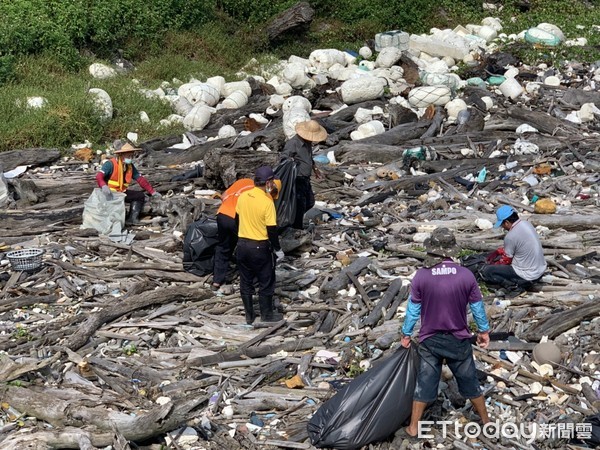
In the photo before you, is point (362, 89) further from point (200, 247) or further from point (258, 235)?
point (258, 235)

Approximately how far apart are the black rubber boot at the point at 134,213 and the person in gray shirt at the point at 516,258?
481 cm

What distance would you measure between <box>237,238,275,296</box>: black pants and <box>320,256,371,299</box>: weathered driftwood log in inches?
35.6

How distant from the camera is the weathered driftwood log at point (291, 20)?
21.3 m

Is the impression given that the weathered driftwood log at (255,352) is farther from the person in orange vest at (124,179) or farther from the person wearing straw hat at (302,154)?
the person in orange vest at (124,179)

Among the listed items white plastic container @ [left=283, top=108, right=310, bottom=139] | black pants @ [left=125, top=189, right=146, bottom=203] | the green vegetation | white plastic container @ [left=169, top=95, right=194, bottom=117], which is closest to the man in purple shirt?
black pants @ [left=125, top=189, right=146, bottom=203]

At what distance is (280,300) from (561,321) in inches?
117

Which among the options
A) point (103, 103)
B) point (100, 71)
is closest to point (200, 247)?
point (103, 103)

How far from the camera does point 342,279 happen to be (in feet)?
29.4

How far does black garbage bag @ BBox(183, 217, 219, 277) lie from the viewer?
9.18 m

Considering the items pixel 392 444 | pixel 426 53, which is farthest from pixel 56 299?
pixel 426 53

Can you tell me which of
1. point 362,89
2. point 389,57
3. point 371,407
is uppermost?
point 371,407

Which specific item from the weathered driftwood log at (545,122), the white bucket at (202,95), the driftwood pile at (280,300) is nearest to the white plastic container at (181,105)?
the white bucket at (202,95)

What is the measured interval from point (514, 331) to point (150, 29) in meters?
14.2

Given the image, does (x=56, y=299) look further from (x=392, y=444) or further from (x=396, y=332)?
(x=392, y=444)
